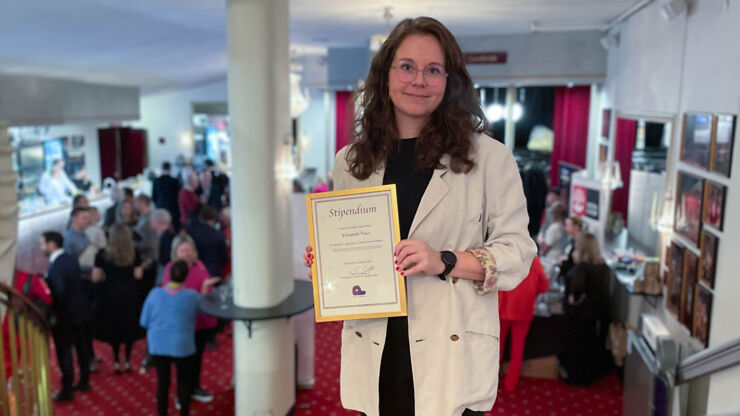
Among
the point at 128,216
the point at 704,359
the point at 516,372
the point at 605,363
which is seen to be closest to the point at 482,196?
the point at 704,359

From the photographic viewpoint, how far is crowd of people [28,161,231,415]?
14.8 ft

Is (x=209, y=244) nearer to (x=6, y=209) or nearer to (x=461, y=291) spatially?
(x=6, y=209)

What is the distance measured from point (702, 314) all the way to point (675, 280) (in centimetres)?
81

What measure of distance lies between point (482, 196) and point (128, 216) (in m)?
7.24

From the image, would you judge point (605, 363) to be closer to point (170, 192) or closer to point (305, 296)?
point (305, 296)

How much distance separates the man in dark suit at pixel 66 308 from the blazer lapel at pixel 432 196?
452cm

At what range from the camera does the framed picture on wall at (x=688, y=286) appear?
409 centimetres

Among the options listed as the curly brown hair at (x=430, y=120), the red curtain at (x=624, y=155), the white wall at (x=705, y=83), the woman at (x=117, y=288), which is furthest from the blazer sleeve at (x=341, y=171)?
the red curtain at (x=624, y=155)

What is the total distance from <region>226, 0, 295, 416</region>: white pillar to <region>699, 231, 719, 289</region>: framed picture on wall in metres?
2.88

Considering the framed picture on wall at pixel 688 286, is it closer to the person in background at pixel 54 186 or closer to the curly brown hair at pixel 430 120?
the curly brown hair at pixel 430 120

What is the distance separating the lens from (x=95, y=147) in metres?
13.5

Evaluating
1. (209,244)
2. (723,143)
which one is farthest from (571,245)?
(209,244)

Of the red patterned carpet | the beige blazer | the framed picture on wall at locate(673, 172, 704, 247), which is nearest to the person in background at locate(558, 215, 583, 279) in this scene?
the red patterned carpet
